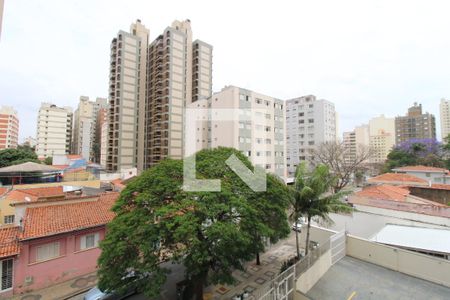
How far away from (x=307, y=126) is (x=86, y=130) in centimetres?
6822

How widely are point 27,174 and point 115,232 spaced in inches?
912

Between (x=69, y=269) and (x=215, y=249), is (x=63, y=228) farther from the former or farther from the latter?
(x=215, y=249)

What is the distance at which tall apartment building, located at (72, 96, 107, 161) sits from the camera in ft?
240

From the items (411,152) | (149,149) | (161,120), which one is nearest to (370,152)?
(411,152)

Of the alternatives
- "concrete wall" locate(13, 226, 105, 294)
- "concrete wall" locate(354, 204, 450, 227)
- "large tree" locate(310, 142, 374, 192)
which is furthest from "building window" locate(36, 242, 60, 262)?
"large tree" locate(310, 142, 374, 192)

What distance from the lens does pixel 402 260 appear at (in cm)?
937

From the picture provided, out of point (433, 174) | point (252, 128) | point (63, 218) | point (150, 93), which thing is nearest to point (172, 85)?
point (150, 93)

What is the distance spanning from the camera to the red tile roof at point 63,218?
34.7 ft

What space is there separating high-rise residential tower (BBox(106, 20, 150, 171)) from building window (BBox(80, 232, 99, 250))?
3071 centimetres

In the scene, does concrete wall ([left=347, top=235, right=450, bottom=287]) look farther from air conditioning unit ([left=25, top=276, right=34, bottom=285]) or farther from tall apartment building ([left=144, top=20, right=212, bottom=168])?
tall apartment building ([left=144, top=20, right=212, bottom=168])

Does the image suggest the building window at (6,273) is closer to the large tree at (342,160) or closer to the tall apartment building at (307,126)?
the large tree at (342,160)

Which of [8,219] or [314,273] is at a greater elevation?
[8,219]

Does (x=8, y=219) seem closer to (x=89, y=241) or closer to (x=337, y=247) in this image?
(x=89, y=241)

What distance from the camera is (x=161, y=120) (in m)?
41.9
